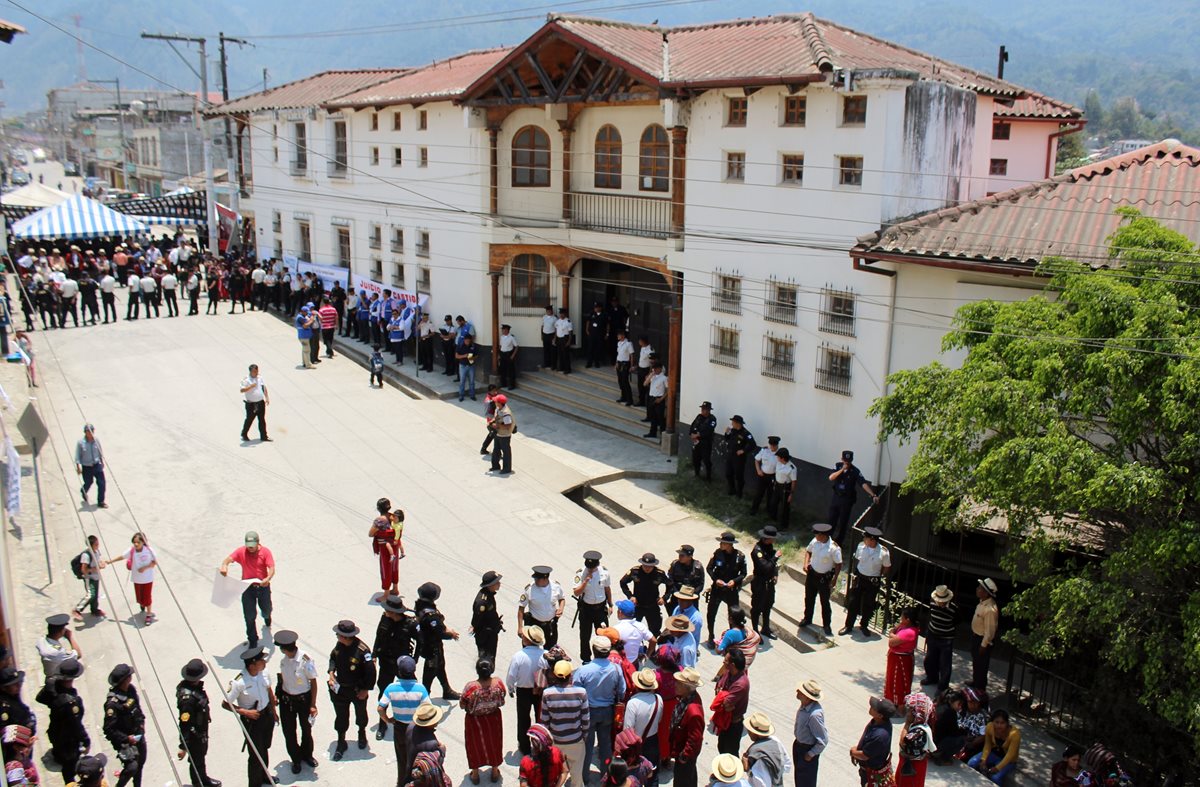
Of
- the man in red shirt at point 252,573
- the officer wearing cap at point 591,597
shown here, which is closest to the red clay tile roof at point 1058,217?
the officer wearing cap at point 591,597

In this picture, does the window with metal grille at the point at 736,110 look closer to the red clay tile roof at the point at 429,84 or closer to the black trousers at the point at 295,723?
the red clay tile roof at the point at 429,84

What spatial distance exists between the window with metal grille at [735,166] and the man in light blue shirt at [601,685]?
10.6 m

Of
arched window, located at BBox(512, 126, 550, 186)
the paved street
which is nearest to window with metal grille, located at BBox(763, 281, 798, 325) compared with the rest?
the paved street

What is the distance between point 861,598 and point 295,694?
686 centimetres

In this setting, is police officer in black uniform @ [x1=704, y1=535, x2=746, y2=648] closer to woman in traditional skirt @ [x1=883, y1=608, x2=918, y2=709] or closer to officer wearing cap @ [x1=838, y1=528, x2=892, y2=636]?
officer wearing cap @ [x1=838, y1=528, x2=892, y2=636]

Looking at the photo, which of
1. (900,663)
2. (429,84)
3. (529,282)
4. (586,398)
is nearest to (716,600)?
(900,663)

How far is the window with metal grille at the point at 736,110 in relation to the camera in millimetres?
17328

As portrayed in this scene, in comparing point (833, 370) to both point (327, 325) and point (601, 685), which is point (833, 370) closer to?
point (601, 685)

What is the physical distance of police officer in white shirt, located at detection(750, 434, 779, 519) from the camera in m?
16.1

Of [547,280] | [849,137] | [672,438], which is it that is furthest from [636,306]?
[849,137]

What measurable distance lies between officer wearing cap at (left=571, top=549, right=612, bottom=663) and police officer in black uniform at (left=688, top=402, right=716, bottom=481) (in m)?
6.51

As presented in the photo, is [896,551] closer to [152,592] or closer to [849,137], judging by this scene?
[849,137]

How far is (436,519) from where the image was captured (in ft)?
52.4

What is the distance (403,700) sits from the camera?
8328 millimetres
